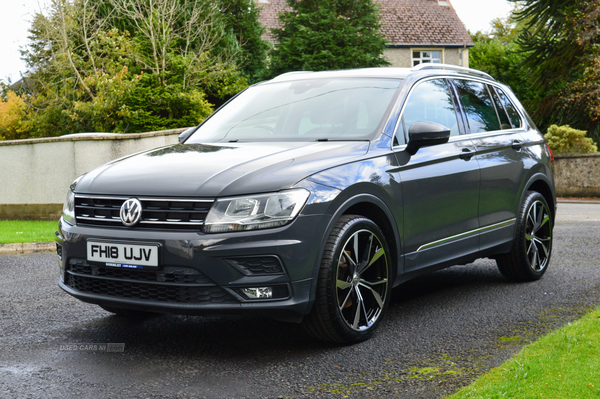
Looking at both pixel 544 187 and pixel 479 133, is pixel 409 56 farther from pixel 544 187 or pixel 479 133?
pixel 479 133

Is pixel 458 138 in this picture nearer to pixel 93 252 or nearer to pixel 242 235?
pixel 242 235

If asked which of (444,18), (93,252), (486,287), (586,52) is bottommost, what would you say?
(486,287)

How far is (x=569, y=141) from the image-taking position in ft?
76.5

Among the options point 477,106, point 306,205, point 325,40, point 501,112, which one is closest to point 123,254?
point 306,205

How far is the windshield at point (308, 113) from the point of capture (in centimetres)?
487

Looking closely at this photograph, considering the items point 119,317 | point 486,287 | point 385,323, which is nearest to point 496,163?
point 486,287

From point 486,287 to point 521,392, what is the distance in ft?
10.5

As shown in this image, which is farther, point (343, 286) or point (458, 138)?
point (458, 138)

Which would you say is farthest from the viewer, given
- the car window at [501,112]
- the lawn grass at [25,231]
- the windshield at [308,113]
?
the lawn grass at [25,231]

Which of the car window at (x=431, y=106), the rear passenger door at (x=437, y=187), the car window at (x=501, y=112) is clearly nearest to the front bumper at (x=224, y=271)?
the rear passenger door at (x=437, y=187)

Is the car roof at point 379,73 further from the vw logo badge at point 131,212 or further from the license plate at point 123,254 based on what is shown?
the license plate at point 123,254

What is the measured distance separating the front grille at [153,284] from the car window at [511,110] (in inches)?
153

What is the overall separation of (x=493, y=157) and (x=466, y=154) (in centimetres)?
51

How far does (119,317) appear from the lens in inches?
203
